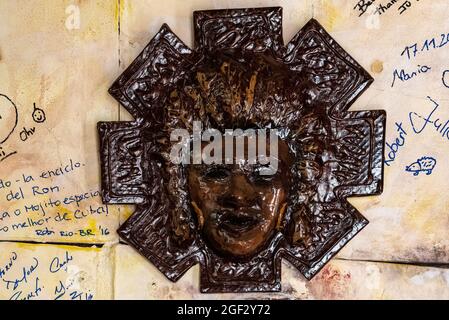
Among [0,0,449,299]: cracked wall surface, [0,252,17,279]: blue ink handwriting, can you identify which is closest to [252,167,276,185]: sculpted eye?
[0,0,449,299]: cracked wall surface

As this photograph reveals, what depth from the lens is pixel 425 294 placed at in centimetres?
140

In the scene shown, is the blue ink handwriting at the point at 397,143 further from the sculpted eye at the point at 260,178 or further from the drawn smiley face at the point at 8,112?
the drawn smiley face at the point at 8,112

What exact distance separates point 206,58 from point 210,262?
1.54 feet

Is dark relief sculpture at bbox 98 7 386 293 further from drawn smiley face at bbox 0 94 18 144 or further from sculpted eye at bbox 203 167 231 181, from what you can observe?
drawn smiley face at bbox 0 94 18 144

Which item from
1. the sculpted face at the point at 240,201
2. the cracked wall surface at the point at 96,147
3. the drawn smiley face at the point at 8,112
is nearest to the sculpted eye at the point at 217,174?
the sculpted face at the point at 240,201

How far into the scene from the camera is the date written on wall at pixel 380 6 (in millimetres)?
1364

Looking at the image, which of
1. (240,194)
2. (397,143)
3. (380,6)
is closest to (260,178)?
(240,194)

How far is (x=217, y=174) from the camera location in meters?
1.28

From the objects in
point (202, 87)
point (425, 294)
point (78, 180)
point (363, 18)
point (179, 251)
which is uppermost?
point (363, 18)

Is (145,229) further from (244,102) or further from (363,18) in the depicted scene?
(363,18)

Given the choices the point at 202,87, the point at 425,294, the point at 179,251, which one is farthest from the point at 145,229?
the point at 425,294

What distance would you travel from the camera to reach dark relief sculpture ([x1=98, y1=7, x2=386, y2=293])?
129 centimetres

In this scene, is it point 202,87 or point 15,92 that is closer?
point 202,87

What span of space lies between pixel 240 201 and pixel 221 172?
8 centimetres
